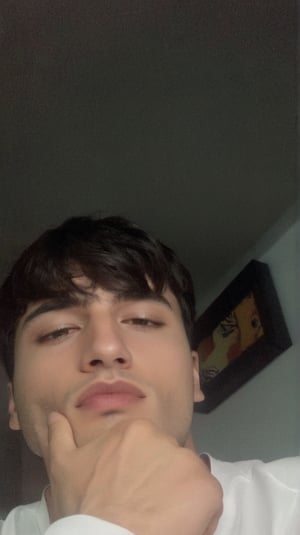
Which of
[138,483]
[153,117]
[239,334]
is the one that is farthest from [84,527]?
[239,334]

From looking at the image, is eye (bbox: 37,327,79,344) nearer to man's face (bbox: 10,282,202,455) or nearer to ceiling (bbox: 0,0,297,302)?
man's face (bbox: 10,282,202,455)

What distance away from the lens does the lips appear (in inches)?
27.7

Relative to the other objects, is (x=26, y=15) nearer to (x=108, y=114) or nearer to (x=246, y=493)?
(x=108, y=114)

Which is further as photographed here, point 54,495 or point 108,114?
point 108,114

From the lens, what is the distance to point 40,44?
0.89 metres

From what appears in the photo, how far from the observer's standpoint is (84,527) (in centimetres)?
53

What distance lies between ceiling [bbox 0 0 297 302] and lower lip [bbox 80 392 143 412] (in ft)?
1.46

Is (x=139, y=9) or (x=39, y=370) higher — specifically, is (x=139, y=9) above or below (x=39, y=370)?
above

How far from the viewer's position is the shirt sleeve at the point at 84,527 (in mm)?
518

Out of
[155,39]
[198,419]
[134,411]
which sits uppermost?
[155,39]

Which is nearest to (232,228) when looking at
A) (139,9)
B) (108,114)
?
(108,114)

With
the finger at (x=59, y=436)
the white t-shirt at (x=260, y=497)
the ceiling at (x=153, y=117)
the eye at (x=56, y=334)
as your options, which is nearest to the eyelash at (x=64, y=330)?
the eye at (x=56, y=334)

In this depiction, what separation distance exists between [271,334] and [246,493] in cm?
36

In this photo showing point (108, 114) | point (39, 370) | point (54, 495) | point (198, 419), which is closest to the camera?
point (54, 495)
